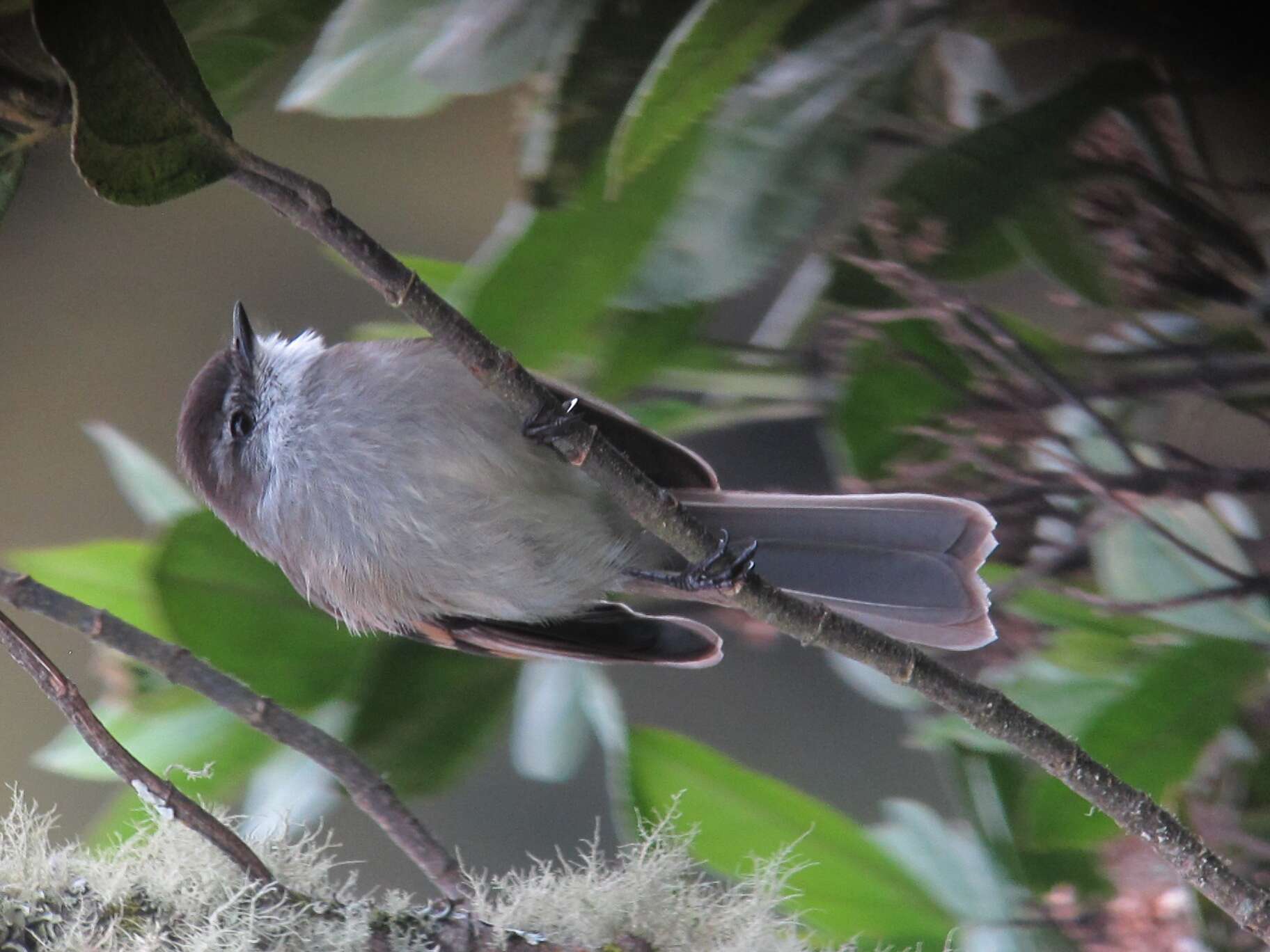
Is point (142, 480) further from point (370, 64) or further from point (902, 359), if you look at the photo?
point (902, 359)

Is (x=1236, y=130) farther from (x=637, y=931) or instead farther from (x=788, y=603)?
(x=637, y=931)

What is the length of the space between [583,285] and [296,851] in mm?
520

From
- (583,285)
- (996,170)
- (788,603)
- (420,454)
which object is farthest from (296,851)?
(996,170)

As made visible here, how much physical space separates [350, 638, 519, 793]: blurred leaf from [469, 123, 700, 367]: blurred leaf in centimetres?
34

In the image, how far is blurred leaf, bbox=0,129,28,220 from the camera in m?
0.69

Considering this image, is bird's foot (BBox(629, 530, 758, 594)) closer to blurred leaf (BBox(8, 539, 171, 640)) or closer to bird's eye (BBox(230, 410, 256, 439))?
bird's eye (BBox(230, 410, 256, 439))

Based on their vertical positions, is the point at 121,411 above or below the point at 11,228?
below

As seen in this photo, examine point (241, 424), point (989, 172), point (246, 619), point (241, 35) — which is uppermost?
point (241, 35)

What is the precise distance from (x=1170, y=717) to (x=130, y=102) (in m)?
0.96

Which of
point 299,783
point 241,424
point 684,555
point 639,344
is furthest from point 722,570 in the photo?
point 299,783

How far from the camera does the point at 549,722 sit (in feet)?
3.36

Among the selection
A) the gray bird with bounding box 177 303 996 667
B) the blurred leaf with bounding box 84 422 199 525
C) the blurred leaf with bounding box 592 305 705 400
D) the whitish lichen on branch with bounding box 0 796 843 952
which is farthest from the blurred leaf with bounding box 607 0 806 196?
the whitish lichen on branch with bounding box 0 796 843 952

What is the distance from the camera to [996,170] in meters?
0.93

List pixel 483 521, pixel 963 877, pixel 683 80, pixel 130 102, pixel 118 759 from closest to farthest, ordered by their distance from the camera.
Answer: pixel 130 102, pixel 118 759, pixel 483 521, pixel 683 80, pixel 963 877
